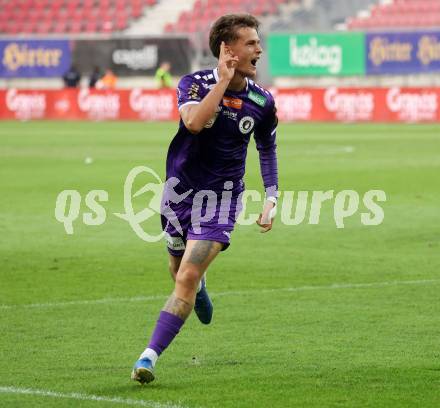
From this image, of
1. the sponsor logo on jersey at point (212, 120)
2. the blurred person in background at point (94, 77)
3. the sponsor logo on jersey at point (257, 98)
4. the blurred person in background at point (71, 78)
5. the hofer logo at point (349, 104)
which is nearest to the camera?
the sponsor logo on jersey at point (212, 120)

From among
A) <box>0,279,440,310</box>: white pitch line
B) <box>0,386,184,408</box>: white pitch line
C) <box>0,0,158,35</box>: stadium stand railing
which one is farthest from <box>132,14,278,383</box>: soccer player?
<box>0,0,158,35</box>: stadium stand railing

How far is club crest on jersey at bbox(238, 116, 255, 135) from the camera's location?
24.2 ft

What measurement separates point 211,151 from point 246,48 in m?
0.66

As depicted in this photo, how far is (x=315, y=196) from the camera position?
19281 mm

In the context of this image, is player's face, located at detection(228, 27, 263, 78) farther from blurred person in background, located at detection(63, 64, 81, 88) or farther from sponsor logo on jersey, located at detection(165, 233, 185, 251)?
blurred person in background, located at detection(63, 64, 81, 88)

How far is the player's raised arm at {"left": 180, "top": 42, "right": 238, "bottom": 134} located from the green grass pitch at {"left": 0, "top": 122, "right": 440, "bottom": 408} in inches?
57.8

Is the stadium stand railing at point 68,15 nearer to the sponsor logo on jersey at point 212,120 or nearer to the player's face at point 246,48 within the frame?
the sponsor logo on jersey at point 212,120

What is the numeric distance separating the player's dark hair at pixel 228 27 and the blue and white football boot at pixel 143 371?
1793 millimetres

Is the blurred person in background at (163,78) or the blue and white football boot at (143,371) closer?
the blue and white football boot at (143,371)

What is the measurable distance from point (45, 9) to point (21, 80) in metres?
5.09

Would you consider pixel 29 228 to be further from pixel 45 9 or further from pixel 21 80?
pixel 45 9

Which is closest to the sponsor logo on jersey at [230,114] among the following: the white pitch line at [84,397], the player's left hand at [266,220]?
the player's left hand at [266,220]

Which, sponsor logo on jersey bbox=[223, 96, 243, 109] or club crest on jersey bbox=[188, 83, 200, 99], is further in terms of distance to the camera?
sponsor logo on jersey bbox=[223, 96, 243, 109]

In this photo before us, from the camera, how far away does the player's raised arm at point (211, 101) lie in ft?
22.5
